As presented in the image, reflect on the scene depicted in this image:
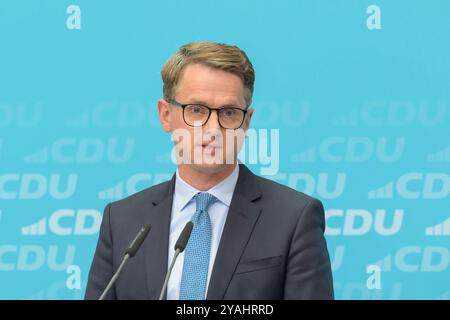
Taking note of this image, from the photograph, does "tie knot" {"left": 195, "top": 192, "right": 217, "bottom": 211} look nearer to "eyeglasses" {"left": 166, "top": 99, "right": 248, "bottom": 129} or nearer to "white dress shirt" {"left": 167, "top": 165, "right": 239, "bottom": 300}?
"white dress shirt" {"left": 167, "top": 165, "right": 239, "bottom": 300}

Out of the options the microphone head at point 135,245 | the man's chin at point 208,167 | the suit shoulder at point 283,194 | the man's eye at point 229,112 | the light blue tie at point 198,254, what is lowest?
the light blue tie at point 198,254

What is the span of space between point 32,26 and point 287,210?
6.16ft

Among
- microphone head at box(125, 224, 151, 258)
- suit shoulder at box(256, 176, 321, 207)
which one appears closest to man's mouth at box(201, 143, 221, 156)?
suit shoulder at box(256, 176, 321, 207)

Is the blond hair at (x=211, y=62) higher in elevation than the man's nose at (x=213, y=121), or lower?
higher

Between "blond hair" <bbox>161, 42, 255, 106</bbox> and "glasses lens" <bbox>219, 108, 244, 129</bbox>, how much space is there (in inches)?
2.7

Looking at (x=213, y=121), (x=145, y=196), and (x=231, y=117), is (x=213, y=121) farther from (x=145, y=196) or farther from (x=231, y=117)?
(x=145, y=196)

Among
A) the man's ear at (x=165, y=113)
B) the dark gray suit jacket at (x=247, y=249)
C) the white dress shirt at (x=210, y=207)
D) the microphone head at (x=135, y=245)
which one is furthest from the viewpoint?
the man's ear at (x=165, y=113)

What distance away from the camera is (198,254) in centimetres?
220

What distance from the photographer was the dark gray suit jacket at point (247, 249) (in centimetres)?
214

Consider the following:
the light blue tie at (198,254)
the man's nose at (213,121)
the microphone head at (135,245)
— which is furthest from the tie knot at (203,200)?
the microphone head at (135,245)

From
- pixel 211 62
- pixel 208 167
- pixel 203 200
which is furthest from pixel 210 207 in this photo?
pixel 211 62

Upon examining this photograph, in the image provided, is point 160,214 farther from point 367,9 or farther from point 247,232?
point 367,9

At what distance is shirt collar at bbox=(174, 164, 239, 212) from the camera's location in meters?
2.29

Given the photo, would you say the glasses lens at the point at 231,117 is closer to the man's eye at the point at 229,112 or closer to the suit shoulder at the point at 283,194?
the man's eye at the point at 229,112
